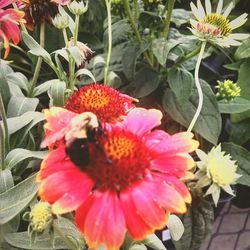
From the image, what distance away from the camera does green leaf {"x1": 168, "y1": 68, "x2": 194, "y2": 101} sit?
2.55 feet

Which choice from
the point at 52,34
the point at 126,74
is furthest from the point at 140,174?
the point at 52,34

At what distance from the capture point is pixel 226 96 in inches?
30.1

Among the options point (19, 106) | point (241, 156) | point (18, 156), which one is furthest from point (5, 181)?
point (241, 156)

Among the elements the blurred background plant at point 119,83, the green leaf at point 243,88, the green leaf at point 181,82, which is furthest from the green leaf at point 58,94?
the green leaf at point 243,88

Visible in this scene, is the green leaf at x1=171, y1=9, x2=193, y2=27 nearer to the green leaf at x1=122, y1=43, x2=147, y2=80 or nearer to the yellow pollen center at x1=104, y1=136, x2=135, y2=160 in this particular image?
the green leaf at x1=122, y1=43, x2=147, y2=80

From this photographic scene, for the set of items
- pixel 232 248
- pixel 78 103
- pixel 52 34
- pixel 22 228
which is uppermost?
pixel 78 103

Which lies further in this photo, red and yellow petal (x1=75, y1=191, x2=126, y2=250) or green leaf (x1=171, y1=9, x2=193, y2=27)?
green leaf (x1=171, y1=9, x2=193, y2=27)

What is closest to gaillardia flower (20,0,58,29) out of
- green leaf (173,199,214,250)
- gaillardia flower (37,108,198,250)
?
gaillardia flower (37,108,198,250)

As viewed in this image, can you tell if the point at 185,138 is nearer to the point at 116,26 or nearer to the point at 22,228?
the point at 22,228

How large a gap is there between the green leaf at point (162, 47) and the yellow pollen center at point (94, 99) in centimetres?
28

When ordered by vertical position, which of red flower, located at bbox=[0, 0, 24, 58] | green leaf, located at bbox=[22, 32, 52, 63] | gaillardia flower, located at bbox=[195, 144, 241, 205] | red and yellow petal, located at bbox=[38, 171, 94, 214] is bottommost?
gaillardia flower, located at bbox=[195, 144, 241, 205]

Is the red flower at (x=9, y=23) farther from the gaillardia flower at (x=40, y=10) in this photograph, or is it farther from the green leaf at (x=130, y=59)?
the green leaf at (x=130, y=59)

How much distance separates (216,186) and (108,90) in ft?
0.46

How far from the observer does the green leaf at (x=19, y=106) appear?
0.68 m
